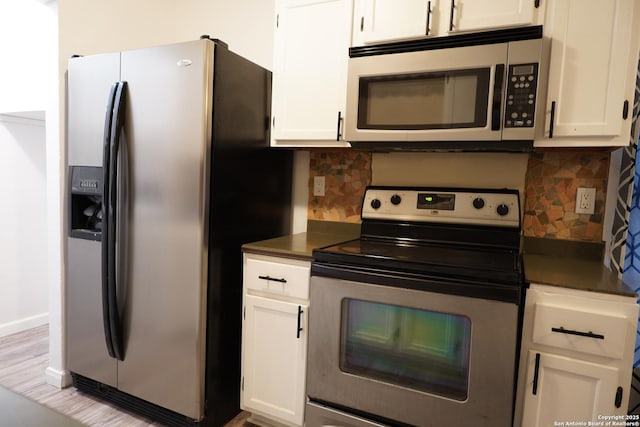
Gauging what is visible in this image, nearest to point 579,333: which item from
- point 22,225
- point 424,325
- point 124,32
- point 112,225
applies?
point 424,325

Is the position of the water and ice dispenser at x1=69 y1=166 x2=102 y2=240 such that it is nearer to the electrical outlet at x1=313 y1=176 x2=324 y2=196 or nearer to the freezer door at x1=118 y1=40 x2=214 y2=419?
the freezer door at x1=118 y1=40 x2=214 y2=419

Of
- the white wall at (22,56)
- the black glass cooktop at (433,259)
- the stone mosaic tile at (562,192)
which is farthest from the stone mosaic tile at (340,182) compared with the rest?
the white wall at (22,56)

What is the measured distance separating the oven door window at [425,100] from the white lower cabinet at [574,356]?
732 millimetres

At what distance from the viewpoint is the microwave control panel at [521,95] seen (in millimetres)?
1430

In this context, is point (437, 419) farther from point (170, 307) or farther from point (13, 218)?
point (13, 218)

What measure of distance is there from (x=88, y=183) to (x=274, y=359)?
4.32 feet

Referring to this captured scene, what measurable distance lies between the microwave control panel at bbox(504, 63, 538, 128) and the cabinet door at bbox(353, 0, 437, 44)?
1.31ft

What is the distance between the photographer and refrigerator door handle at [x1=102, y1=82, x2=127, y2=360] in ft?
5.85

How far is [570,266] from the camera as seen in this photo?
156 cm

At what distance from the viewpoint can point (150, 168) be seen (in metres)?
1.76

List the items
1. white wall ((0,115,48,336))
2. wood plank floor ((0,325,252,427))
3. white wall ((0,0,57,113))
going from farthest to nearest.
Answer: white wall ((0,115,48,336)) < white wall ((0,0,57,113)) < wood plank floor ((0,325,252,427))

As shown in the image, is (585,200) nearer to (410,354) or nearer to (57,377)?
(410,354)

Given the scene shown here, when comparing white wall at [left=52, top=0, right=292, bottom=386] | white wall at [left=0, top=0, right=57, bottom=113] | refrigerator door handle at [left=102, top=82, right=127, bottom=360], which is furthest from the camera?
white wall at [left=0, top=0, right=57, bottom=113]

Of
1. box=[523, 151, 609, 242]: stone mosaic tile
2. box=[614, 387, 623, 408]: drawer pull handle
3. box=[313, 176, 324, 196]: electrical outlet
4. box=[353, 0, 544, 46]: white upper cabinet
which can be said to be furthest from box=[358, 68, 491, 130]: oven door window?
box=[614, 387, 623, 408]: drawer pull handle
